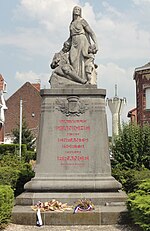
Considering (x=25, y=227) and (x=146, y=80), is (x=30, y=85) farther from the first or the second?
(x=25, y=227)

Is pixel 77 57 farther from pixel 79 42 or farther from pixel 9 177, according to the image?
pixel 9 177

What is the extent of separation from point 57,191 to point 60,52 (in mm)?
4430

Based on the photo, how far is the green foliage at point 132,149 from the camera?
2405cm

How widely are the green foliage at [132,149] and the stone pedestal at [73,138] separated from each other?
11659mm

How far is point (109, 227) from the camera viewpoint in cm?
966

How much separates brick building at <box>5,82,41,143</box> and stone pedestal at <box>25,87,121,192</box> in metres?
59.7

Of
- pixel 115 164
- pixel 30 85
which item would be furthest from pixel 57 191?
pixel 30 85

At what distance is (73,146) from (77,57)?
2.81 metres

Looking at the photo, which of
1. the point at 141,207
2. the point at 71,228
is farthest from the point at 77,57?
the point at 141,207

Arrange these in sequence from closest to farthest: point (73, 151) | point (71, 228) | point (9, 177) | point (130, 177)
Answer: point (71, 228) → point (73, 151) → point (9, 177) → point (130, 177)

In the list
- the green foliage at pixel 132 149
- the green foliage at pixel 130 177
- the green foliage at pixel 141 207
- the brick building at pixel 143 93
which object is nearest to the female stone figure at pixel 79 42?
the green foliage at pixel 130 177

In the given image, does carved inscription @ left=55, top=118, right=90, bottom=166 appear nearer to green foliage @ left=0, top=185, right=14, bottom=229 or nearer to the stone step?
the stone step

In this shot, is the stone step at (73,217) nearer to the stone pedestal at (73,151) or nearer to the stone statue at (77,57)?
the stone pedestal at (73,151)

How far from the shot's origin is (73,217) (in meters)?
9.81
